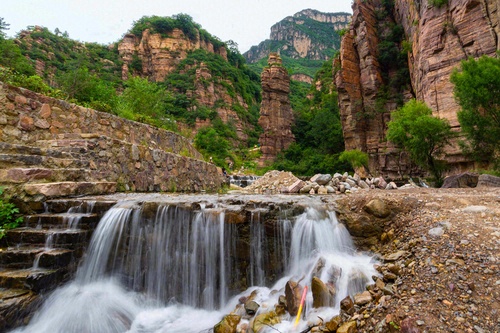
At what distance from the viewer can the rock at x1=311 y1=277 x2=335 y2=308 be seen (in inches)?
126

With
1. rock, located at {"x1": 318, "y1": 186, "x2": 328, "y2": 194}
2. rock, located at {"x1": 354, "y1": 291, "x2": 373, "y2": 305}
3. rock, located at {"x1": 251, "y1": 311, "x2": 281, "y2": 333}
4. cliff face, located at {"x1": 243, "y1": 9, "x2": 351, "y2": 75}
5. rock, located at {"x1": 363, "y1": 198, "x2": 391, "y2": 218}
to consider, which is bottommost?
rock, located at {"x1": 251, "y1": 311, "x2": 281, "y2": 333}

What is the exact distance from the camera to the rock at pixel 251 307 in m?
3.41

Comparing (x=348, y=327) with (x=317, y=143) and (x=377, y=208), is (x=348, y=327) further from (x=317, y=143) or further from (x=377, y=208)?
(x=317, y=143)

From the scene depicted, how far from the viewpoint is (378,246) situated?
416cm

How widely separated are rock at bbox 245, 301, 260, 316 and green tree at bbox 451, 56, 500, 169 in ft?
52.1

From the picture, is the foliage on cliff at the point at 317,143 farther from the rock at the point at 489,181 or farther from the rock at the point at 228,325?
the rock at the point at 228,325

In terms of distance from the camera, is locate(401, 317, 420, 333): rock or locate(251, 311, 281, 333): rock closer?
locate(401, 317, 420, 333): rock

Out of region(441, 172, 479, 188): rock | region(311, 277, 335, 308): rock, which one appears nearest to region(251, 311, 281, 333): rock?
region(311, 277, 335, 308): rock

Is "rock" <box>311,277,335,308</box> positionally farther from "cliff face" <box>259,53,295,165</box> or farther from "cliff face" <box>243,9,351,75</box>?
"cliff face" <box>243,9,351,75</box>

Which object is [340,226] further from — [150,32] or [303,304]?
[150,32]

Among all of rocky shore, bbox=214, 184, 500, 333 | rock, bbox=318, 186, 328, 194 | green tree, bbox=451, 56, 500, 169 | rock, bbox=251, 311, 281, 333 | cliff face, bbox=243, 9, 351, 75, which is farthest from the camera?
cliff face, bbox=243, 9, 351, 75

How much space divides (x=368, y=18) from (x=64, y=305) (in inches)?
1597

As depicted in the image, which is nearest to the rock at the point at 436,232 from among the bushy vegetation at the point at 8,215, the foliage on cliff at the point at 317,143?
the bushy vegetation at the point at 8,215

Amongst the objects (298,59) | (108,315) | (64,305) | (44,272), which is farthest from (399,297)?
(298,59)
